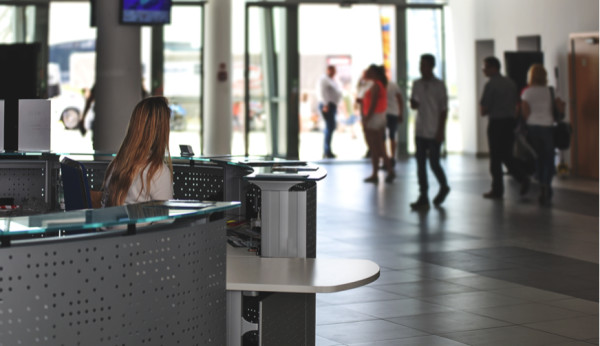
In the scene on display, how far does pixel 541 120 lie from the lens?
37.2ft

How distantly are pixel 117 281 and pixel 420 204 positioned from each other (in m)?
7.92

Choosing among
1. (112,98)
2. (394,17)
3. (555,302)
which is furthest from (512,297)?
(394,17)

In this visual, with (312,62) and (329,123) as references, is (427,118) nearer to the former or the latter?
(329,123)

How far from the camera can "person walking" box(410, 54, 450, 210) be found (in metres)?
10.7

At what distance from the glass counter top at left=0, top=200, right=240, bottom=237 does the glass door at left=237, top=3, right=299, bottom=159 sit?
14618 millimetres

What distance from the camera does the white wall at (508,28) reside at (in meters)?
14.7

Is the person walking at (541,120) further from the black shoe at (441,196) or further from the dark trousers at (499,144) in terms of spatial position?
the black shoe at (441,196)

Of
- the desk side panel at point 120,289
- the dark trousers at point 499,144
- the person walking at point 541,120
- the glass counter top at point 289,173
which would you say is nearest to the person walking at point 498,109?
the dark trousers at point 499,144

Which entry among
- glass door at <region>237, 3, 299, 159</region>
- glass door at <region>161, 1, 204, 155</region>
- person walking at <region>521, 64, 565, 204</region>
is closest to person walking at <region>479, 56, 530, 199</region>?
person walking at <region>521, 64, 565, 204</region>

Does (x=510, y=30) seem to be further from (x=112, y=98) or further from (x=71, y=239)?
(x=71, y=239)

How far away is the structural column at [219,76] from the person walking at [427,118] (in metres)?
7.14

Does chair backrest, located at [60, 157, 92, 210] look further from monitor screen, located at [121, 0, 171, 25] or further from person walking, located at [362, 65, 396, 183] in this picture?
person walking, located at [362, 65, 396, 183]

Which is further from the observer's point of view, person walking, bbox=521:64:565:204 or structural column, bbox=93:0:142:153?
person walking, bbox=521:64:565:204

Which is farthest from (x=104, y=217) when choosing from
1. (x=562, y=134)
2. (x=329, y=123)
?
(x=329, y=123)
